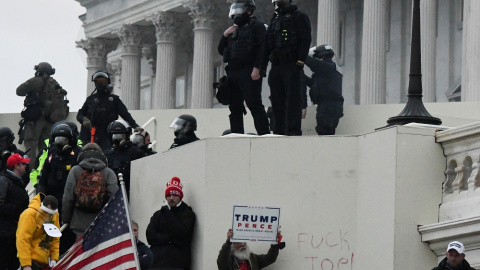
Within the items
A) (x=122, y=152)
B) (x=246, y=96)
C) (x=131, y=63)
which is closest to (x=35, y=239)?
(x=122, y=152)

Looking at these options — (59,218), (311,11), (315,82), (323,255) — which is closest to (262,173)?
(323,255)

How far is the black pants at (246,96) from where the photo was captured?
25.5 m

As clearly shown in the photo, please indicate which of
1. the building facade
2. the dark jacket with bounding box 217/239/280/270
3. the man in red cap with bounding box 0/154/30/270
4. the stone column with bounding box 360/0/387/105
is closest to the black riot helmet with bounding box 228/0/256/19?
the man in red cap with bounding box 0/154/30/270

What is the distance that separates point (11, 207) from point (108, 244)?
4.81 meters

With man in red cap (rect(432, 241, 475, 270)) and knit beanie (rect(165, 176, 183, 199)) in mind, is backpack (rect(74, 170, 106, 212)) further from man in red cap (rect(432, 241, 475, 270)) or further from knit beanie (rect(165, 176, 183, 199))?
man in red cap (rect(432, 241, 475, 270))

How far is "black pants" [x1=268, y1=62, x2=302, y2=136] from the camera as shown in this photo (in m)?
24.2

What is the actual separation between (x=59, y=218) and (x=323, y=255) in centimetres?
436

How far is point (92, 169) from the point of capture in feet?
75.7

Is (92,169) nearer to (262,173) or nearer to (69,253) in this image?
(262,173)

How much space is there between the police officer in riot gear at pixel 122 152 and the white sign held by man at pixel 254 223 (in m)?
4.44

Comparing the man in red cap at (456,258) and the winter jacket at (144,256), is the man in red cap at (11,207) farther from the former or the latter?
the man in red cap at (456,258)

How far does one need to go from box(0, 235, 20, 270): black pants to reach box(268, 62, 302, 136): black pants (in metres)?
3.89

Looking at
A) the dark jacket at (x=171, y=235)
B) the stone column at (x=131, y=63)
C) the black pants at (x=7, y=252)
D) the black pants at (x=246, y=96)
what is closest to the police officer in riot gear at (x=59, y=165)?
the black pants at (x=7, y=252)

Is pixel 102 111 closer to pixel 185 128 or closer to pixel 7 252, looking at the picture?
pixel 185 128
